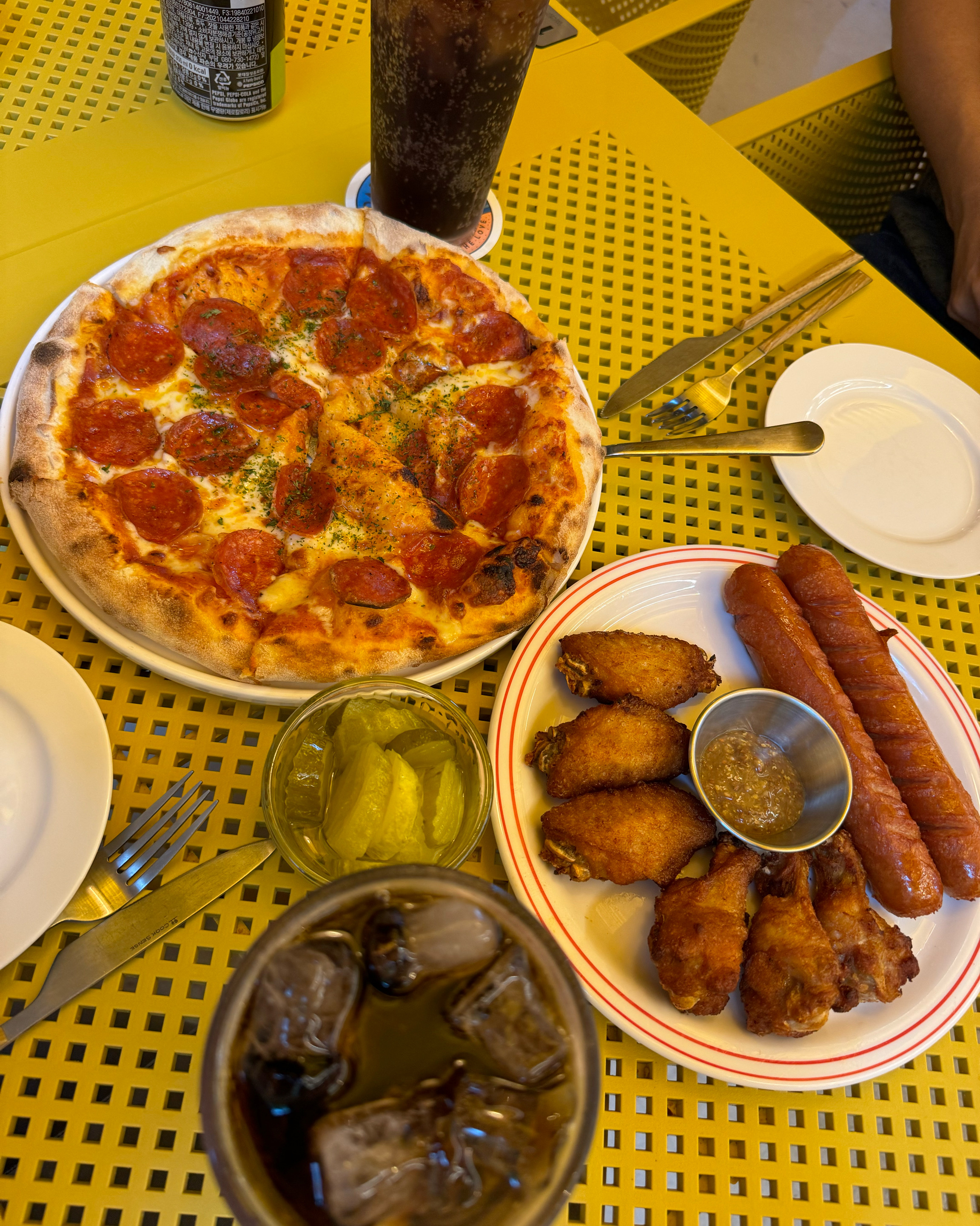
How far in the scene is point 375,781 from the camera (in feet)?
3.95

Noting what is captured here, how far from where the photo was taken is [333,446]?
5.74 ft

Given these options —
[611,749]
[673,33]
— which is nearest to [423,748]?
[611,749]

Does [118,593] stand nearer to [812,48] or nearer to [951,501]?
[951,501]

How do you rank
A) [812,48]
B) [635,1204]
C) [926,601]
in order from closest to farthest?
[635,1204] < [926,601] < [812,48]

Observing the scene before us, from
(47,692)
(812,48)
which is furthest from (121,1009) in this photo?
(812,48)

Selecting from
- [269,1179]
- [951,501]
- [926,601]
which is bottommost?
[926,601]

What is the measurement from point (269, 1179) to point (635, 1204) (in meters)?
0.77

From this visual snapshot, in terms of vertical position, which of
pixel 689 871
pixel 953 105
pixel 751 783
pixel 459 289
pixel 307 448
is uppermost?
pixel 953 105

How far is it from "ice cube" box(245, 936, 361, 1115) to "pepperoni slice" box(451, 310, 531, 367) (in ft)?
4.62

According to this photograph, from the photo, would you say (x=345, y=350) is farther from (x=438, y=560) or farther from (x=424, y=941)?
(x=424, y=941)

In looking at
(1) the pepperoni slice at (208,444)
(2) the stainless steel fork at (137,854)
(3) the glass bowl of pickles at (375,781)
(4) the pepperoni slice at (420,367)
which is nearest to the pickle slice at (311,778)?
(3) the glass bowl of pickles at (375,781)

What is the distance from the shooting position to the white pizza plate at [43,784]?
120 cm

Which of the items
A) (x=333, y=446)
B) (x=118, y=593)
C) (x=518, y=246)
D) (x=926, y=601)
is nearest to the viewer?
(x=118, y=593)

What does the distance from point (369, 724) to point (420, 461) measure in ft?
2.26
